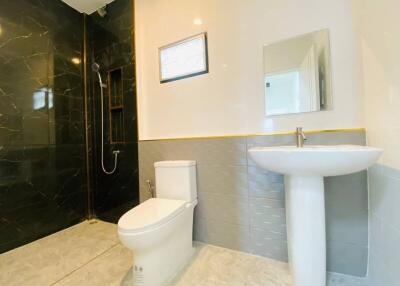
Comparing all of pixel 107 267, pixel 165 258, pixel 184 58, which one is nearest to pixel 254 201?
pixel 165 258

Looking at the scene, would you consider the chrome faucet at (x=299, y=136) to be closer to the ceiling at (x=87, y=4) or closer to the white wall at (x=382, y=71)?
the white wall at (x=382, y=71)

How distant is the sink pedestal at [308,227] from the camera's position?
97 cm

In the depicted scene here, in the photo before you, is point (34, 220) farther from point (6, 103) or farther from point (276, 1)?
point (276, 1)

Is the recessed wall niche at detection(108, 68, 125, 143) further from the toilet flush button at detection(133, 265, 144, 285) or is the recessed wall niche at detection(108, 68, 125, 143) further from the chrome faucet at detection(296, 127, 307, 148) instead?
the chrome faucet at detection(296, 127, 307, 148)

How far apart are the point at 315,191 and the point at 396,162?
36 cm

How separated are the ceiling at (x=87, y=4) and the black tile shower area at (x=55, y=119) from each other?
7 cm

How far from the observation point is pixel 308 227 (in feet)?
3.19

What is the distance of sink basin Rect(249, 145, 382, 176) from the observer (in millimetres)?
775

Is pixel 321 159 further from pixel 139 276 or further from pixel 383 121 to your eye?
pixel 139 276

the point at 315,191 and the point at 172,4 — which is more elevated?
the point at 172,4

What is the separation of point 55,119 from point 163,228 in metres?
1.73

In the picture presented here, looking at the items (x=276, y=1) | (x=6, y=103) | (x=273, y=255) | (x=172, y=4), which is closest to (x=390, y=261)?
(x=273, y=255)

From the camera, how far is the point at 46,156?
1.93 m

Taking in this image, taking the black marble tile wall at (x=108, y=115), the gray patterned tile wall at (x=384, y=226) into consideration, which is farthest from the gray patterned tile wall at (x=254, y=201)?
the black marble tile wall at (x=108, y=115)
